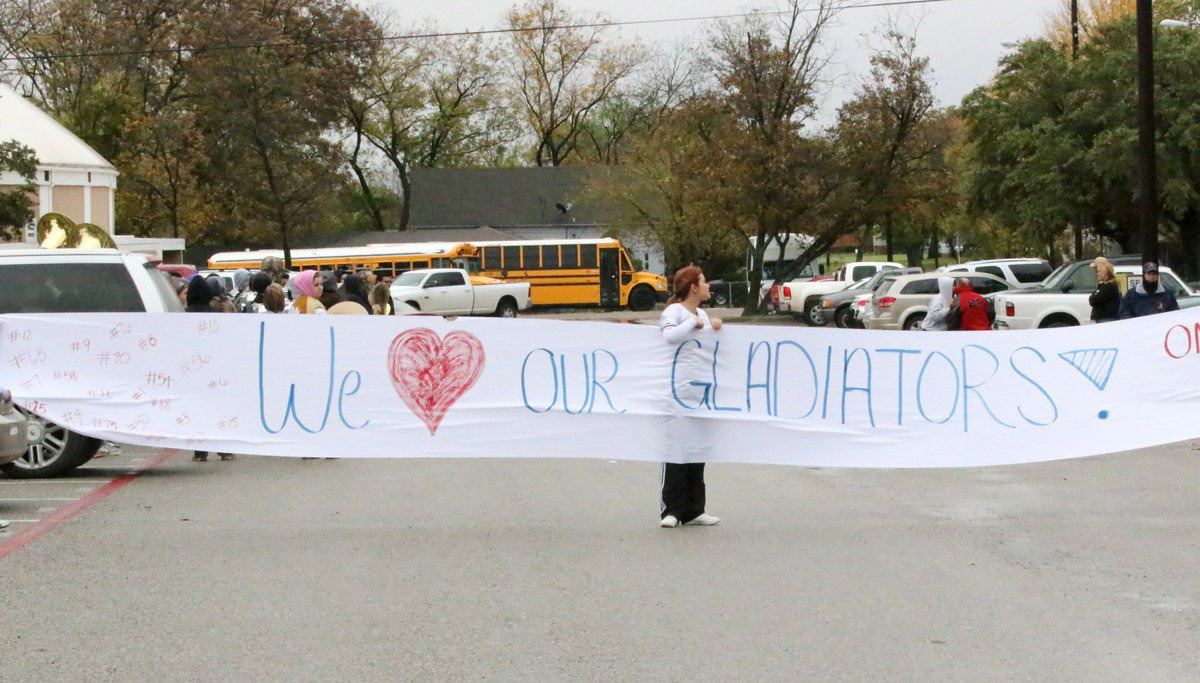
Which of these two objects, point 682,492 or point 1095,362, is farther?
point 1095,362

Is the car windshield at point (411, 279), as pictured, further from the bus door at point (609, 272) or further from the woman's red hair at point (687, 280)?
the woman's red hair at point (687, 280)

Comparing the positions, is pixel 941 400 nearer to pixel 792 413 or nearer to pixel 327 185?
pixel 792 413

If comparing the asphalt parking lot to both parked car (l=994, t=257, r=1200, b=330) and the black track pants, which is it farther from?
parked car (l=994, t=257, r=1200, b=330)

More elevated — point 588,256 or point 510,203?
point 510,203

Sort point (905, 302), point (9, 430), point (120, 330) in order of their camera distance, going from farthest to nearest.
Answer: point (905, 302) → point (120, 330) → point (9, 430)

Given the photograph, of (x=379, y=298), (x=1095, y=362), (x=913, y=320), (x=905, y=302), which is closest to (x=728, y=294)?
(x=913, y=320)

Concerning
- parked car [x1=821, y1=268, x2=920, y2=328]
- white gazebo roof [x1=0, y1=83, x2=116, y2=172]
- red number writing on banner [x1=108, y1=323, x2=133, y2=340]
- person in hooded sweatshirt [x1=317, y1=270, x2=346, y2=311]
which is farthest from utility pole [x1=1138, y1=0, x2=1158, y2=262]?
white gazebo roof [x1=0, y1=83, x2=116, y2=172]

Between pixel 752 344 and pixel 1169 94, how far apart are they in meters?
30.4

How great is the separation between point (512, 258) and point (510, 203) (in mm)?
27524

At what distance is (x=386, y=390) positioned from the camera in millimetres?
9984

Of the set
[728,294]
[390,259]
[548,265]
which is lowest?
[728,294]

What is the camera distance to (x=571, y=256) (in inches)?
2212

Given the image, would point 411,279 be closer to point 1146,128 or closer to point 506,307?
point 506,307

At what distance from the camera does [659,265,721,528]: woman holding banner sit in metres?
9.30
